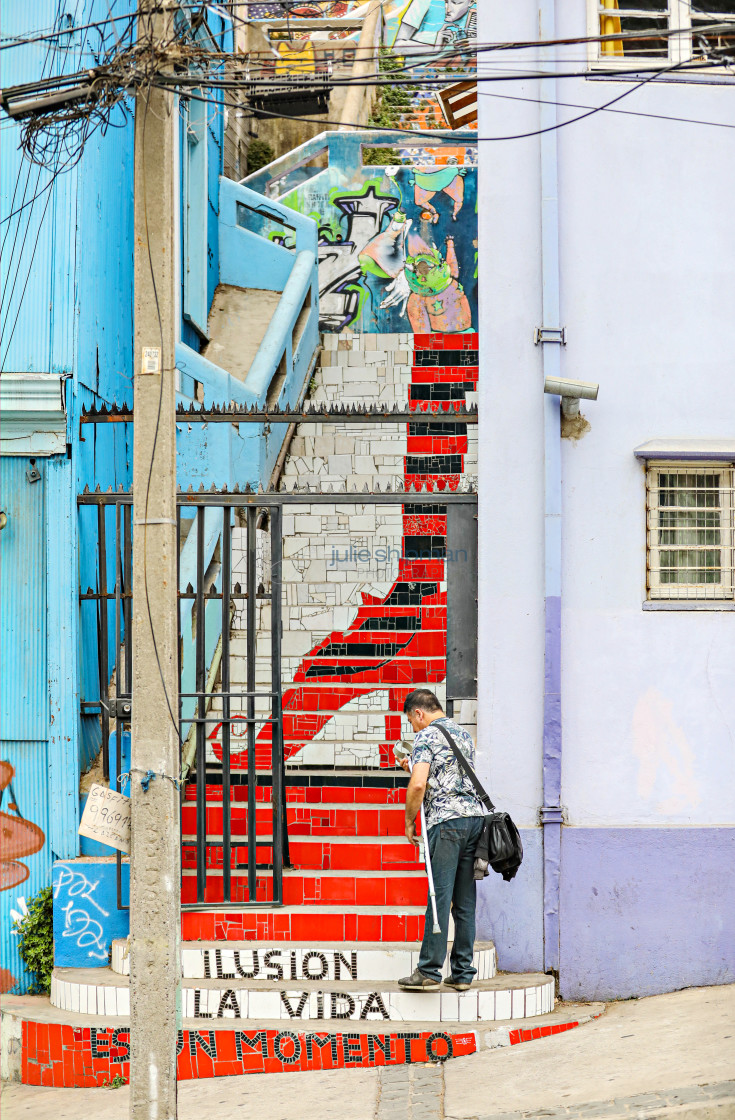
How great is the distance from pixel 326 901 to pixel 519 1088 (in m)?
1.72

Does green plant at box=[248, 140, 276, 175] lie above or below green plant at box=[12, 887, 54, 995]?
above

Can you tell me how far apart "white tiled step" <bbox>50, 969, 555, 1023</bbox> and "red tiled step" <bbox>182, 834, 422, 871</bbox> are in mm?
983

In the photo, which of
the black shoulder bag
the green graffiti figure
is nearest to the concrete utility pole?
the black shoulder bag

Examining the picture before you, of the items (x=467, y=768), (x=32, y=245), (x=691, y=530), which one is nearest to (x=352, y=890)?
(x=467, y=768)

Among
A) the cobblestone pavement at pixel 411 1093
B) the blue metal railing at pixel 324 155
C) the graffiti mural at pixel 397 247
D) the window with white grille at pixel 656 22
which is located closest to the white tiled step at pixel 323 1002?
the cobblestone pavement at pixel 411 1093

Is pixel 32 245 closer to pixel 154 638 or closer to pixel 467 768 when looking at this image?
pixel 154 638

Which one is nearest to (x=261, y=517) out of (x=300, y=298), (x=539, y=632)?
(x=300, y=298)

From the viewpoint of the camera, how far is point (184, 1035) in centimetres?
593

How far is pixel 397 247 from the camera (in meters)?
14.5

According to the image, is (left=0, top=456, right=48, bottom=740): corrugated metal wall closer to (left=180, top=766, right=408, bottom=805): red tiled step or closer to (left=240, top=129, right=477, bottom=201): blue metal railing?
(left=180, top=766, right=408, bottom=805): red tiled step

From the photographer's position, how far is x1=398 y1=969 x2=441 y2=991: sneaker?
6.02m

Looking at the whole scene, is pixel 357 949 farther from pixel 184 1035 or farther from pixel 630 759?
pixel 630 759

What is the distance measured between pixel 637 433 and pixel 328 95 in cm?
1186

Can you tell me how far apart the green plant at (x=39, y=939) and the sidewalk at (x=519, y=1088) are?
2.53ft
